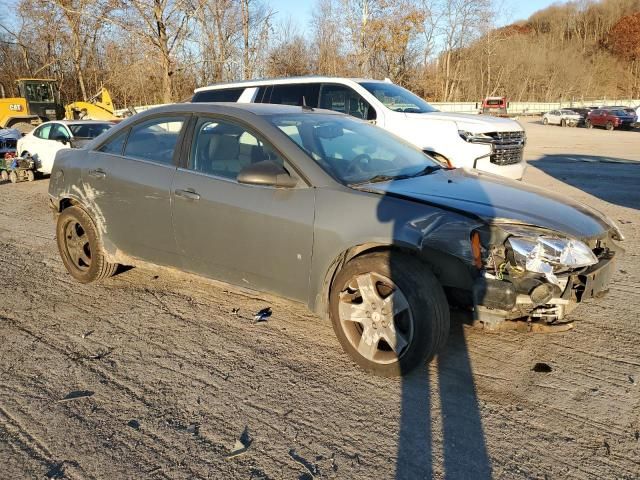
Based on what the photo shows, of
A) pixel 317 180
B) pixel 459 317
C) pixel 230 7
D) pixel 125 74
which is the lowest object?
pixel 459 317

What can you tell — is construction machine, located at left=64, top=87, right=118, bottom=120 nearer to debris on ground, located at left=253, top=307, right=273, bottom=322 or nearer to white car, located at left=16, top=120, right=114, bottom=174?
white car, located at left=16, top=120, right=114, bottom=174

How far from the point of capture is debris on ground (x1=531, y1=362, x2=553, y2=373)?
10.9ft

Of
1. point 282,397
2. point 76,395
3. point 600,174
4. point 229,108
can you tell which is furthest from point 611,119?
point 76,395

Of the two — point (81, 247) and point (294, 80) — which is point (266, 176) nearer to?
point (81, 247)

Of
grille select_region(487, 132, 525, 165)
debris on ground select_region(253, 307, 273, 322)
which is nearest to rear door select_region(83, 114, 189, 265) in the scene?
debris on ground select_region(253, 307, 273, 322)

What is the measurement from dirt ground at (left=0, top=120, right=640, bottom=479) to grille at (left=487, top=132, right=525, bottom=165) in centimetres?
349

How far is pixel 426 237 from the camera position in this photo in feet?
9.97

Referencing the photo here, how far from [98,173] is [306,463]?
130 inches

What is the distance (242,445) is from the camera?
263cm

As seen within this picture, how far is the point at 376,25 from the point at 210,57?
54.7 feet

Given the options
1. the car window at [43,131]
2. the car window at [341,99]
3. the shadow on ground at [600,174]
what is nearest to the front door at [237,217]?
the car window at [341,99]

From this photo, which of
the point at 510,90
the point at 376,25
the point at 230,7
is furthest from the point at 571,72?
the point at 230,7

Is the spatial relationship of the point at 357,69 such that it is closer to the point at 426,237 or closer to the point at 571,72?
the point at 426,237

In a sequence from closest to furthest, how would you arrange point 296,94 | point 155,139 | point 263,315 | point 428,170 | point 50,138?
point 428,170 < point 263,315 < point 155,139 < point 296,94 < point 50,138
